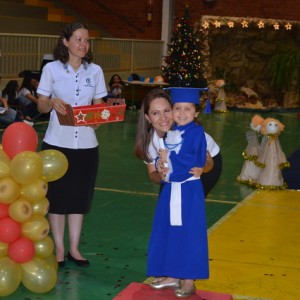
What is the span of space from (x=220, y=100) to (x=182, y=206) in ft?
43.2

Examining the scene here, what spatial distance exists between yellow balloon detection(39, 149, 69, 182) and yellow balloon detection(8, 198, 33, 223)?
0.24m

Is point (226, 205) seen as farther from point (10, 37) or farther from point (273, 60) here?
point (273, 60)

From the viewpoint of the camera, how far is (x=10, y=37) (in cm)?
1486

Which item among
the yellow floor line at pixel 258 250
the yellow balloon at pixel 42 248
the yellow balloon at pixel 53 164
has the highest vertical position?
the yellow balloon at pixel 53 164

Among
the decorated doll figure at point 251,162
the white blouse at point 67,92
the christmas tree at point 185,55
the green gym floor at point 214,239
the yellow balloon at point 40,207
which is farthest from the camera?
the christmas tree at point 185,55

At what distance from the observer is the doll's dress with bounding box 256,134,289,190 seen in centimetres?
859

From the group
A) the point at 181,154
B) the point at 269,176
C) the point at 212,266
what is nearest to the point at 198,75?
the point at 269,176

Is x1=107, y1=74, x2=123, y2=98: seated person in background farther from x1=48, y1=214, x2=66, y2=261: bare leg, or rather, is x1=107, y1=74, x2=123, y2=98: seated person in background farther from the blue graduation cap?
the blue graduation cap

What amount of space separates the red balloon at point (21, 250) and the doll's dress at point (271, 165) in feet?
14.1

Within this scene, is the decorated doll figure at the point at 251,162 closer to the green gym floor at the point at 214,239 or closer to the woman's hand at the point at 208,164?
the green gym floor at the point at 214,239

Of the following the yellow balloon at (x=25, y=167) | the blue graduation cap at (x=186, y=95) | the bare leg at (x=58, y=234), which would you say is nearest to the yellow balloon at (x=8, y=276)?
the yellow balloon at (x=25, y=167)

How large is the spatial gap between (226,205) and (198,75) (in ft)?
31.7

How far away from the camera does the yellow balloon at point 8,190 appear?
4.68 m

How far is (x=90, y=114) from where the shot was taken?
502 cm
